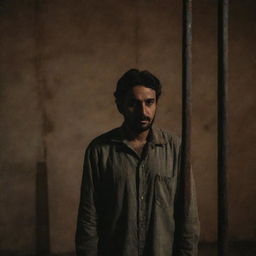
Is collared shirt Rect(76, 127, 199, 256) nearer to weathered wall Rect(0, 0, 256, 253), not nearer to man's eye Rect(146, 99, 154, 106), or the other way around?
man's eye Rect(146, 99, 154, 106)

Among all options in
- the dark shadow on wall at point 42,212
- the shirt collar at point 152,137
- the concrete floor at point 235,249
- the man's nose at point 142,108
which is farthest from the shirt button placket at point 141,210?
the concrete floor at point 235,249

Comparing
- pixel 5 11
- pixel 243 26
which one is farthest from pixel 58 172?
pixel 243 26

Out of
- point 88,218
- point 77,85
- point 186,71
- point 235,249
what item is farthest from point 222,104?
point 235,249

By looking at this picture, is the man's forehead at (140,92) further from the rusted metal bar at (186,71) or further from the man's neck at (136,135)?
the rusted metal bar at (186,71)

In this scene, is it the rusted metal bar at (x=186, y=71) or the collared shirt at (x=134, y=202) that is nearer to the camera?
the rusted metal bar at (x=186, y=71)

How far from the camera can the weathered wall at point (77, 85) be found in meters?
3.11

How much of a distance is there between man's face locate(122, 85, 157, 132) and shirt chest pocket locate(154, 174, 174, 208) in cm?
30

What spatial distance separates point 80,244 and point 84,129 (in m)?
1.52

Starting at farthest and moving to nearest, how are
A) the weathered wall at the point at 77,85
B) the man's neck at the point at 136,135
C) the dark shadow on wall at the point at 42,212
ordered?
1. the dark shadow on wall at the point at 42,212
2. the weathered wall at the point at 77,85
3. the man's neck at the point at 136,135

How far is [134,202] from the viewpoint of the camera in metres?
1.85

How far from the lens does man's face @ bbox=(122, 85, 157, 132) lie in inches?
72.9

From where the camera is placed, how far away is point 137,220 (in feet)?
6.08

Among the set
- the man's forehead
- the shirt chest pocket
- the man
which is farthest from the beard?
the shirt chest pocket

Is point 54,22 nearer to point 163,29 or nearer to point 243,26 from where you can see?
point 163,29
